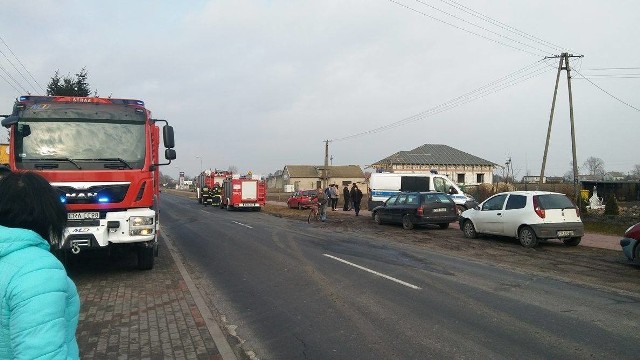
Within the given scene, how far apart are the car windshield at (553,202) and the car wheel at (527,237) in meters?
0.78

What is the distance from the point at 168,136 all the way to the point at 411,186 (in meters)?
18.2

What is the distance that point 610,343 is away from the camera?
5.52m

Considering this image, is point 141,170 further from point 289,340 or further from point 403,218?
point 403,218

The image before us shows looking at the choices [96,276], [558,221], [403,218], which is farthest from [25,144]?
[403,218]

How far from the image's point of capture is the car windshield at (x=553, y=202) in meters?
14.3

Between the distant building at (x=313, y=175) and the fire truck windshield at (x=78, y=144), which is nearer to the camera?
the fire truck windshield at (x=78, y=144)

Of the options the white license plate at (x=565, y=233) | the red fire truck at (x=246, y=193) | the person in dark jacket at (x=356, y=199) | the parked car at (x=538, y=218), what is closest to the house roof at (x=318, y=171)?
the red fire truck at (x=246, y=193)

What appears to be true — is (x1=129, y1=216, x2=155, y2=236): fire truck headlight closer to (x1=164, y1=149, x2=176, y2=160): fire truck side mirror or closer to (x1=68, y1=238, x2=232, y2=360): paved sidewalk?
(x1=68, y1=238, x2=232, y2=360): paved sidewalk

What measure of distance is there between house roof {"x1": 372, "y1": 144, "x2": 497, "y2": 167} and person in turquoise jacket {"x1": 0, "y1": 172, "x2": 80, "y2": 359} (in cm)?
5835

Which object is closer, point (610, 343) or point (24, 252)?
point (24, 252)

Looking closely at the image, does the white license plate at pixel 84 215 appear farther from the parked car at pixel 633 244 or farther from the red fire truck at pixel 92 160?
the parked car at pixel 633 244

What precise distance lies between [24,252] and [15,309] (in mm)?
209

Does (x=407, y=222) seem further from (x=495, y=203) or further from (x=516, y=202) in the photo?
(x=516, y=202)

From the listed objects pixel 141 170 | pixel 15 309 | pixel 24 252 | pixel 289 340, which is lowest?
pixel 289 340
